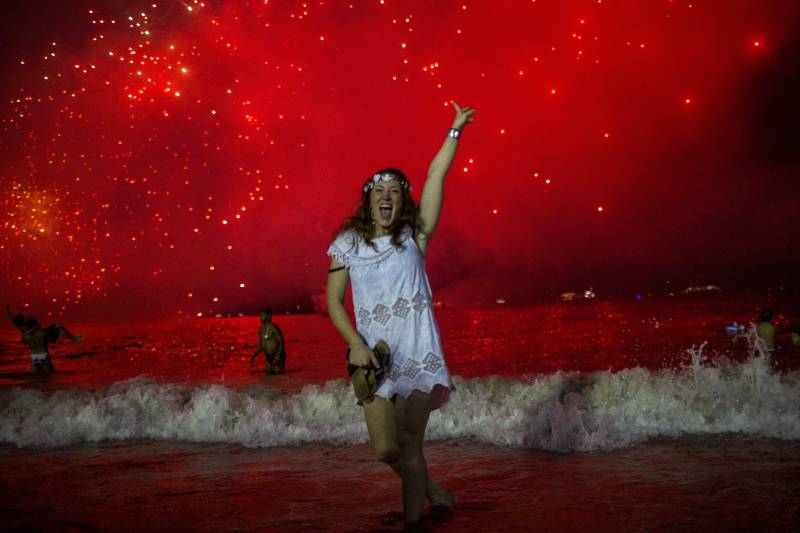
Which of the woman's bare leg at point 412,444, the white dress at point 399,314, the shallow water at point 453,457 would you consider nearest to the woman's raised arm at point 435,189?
the white dress at point 399,314

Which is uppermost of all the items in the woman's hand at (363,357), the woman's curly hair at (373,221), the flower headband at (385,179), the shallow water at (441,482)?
the flower headband at (385,179)

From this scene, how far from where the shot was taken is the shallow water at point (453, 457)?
172 inches

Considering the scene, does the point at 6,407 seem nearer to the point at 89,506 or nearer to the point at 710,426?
the point at 89,506

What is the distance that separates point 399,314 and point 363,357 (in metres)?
0.35

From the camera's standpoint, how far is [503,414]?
289 inches

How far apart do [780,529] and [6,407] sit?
9.75 meters

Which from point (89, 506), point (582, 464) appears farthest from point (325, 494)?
point (582, 464)

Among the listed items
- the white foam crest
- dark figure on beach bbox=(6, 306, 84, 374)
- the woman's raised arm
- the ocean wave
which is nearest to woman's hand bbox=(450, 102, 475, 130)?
the woman's raised arm

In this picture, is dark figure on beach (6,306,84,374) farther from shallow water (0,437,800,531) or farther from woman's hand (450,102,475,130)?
woman's hand (450,102,475,130)

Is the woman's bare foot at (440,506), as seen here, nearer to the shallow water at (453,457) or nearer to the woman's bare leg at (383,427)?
the shallow water at (453,457)

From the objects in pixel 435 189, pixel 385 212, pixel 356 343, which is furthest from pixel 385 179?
pixel 356 343

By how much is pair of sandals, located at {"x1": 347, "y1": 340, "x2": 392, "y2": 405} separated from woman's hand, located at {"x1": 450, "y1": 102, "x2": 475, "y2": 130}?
61.7 inches

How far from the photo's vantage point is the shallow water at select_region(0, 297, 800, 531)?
4.38 metres

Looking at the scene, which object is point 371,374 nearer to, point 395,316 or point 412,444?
point 395,316
